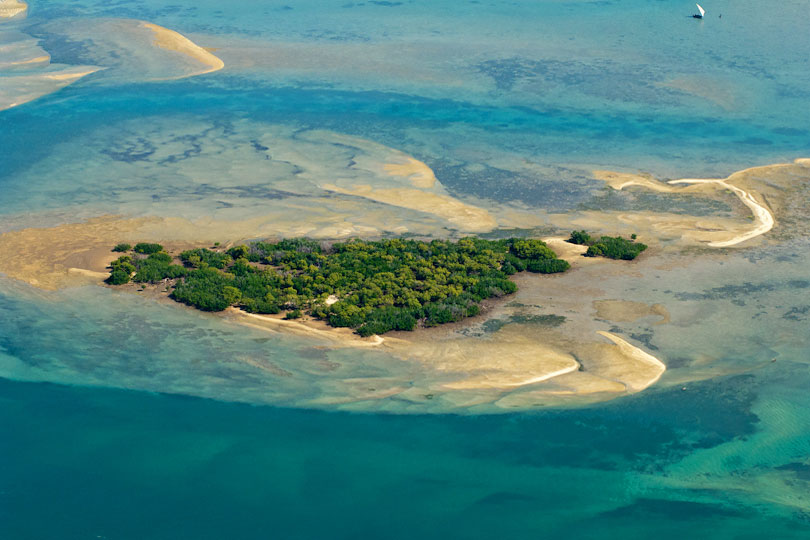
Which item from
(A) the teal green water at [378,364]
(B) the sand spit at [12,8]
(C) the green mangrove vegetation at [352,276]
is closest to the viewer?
(A) the teal green water at [378,364]

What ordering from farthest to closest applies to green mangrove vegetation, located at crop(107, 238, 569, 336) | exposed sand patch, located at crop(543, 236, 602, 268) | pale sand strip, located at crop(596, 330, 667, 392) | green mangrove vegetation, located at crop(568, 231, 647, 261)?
1. green mangrove vegetation, located at crop(568, 231, 647, 261)
2. exposed sand patch, located at crop(543, 236, 602, 268)
3. green mangrove vegetation, located at crop(107, 238, 569, 336)
4. pale sand strip, located at crop(596, 330, 667, 392)

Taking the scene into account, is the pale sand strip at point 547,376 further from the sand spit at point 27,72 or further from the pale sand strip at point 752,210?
the sand spit at point 27,72

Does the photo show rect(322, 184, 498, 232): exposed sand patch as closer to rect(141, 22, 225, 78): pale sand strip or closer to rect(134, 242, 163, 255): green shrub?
rect(134, 242, 163, 255): green shrub

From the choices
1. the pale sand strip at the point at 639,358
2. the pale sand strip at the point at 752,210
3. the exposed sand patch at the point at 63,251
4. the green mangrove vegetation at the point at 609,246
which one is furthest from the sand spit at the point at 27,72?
the pale sand strip at the point at 639,358

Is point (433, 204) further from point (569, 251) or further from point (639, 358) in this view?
point (639, 358)

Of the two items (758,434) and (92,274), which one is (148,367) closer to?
(92,274)

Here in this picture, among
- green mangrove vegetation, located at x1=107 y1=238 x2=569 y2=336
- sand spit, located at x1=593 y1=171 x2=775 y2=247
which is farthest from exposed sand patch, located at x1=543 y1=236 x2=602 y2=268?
sand spit, located at x1=593 y1=171 x2=775 y2=247
